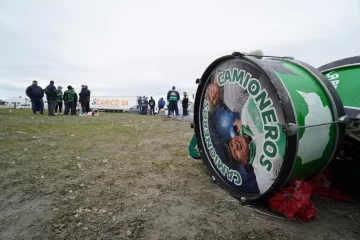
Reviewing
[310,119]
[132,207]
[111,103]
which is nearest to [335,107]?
[310,119]

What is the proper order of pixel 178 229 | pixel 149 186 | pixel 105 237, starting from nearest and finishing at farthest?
Answer: pixel 105 237
pixel 178 229
pixel 149 186

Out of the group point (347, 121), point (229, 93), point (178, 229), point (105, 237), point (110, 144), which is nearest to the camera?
point (105, 237)

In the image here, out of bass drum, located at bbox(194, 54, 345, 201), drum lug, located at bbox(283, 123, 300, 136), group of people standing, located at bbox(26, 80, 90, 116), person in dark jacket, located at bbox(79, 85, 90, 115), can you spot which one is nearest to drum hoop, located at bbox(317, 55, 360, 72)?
bass drum, located at bbox(194, 54, 345, 201)

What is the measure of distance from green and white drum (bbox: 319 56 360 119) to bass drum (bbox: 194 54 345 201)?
1.85ft

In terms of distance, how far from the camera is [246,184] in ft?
7.23

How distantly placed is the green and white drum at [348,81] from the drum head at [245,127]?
3.46ft

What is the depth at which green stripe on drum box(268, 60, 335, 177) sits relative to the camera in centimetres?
182

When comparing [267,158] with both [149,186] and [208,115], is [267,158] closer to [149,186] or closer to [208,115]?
[208,115]

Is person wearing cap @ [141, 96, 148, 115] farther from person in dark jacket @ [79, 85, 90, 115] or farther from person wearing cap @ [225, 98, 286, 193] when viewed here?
person wearing cap @ [225, 98, 286, 193]

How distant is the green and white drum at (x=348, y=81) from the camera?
234cm

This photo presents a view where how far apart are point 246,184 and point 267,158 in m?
0.40

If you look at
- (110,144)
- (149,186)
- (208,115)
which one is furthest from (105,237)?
(110,144)

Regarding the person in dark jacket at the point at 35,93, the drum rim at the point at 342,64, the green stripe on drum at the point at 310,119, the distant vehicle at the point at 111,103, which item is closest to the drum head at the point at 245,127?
the green stripe on drum at the point at 310,119

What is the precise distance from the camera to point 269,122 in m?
1.93
